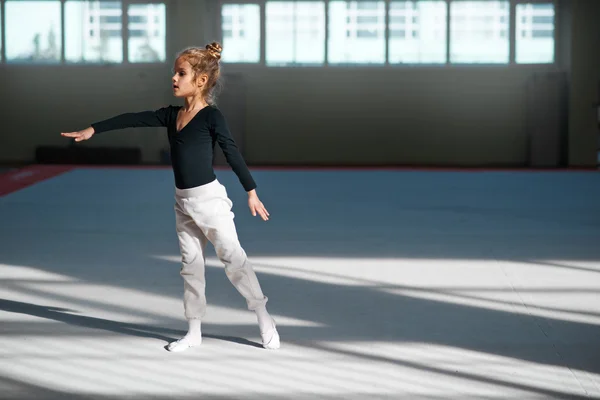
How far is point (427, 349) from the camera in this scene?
405 cm

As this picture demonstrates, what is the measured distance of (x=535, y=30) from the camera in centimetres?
1667

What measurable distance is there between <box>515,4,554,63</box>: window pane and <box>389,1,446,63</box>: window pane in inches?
49.9

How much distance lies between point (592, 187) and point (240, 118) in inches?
249

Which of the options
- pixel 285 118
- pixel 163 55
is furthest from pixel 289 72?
pixel 163 55

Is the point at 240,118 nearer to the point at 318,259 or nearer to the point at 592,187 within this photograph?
the point at 592,187

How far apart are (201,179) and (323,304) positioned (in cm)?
133

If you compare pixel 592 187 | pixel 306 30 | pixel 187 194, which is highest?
pixel 306 30

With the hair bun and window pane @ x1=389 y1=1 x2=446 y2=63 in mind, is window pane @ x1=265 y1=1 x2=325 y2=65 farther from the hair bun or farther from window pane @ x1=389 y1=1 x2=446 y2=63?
the hair bun

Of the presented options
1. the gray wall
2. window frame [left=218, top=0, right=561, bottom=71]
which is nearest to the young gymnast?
the gray wall

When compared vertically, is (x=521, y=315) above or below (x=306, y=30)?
below

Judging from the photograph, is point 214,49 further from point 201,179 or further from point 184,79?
point 201,179

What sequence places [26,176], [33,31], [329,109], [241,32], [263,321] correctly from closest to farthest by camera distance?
1. [263,321]
2. [26,176]
3. [329,109]
4. [241,32]
5. [33,31]

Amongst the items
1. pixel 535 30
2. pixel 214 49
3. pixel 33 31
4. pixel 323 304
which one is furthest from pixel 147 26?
pixel 214 49

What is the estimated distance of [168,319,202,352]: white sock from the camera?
403 centimetres
